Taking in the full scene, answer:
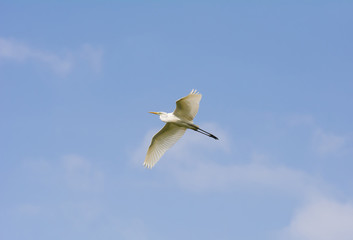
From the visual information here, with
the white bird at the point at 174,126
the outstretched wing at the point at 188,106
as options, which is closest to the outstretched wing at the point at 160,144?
the white bird at the point at 174,126

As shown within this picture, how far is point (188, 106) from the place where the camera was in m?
15.1

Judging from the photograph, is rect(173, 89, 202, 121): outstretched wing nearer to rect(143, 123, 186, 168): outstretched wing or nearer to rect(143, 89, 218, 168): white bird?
rect(143, 89, 218, 168): white bird

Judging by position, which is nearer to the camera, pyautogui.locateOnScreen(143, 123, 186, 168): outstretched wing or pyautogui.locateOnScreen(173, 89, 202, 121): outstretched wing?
pyautogui.locateOnScreen(173, 89, 202, 121): outstretched wing

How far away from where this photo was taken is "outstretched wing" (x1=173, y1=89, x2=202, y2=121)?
14.7m

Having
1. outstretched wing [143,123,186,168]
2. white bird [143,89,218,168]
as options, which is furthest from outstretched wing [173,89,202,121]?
outstretched wing [143,123,186,168]

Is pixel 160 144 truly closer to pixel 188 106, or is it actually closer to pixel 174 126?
pixel 174 126

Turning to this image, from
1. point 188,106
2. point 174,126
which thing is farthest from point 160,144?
point 188,106

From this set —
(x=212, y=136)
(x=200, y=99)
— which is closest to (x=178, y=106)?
(x=200, y=99)

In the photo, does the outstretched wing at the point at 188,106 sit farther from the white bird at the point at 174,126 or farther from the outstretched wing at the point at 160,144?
the outstretched wing at the point at 160,144

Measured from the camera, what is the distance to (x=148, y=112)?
17.2m

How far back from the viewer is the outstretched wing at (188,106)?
14675 millimetres

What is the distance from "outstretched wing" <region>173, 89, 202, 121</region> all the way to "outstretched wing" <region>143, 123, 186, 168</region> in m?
1.16

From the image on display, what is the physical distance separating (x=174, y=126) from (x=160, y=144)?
0.90 meters

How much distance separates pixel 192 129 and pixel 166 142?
1.15 metres
